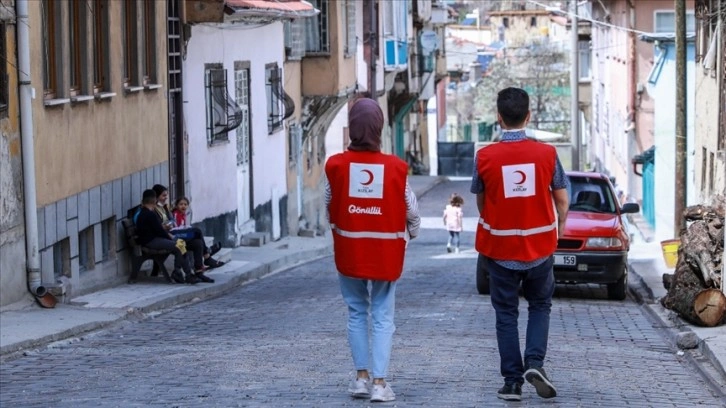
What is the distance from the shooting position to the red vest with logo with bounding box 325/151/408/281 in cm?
822

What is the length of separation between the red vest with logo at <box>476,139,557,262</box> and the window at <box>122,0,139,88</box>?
12.4 meters

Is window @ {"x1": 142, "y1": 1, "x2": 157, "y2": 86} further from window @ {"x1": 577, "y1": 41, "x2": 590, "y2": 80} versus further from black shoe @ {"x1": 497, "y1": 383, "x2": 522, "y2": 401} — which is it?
window @ {"x1": 577, "y1": 41, "x2": 590, "y2": 80}

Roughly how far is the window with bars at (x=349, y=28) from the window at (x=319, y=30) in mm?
1189

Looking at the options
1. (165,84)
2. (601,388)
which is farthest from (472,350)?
(165,84)

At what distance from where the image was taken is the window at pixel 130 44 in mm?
20016

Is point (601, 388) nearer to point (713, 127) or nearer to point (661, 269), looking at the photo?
point (661, 269)

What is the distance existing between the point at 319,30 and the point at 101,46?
50.0 feet

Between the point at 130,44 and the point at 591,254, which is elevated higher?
the point at 130,44

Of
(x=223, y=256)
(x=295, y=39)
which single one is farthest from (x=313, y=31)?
(x=223, y=256)

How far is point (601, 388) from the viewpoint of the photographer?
30.6 ft

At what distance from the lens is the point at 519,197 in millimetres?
8234

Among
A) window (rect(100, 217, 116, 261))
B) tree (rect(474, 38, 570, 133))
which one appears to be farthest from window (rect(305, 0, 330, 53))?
tree (rect(474, 38, 570, 133))

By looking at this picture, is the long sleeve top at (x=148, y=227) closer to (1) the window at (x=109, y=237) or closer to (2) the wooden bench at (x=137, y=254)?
(2) the wooden bench at (x=137, y=254)

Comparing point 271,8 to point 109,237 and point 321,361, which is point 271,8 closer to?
point 109,237
